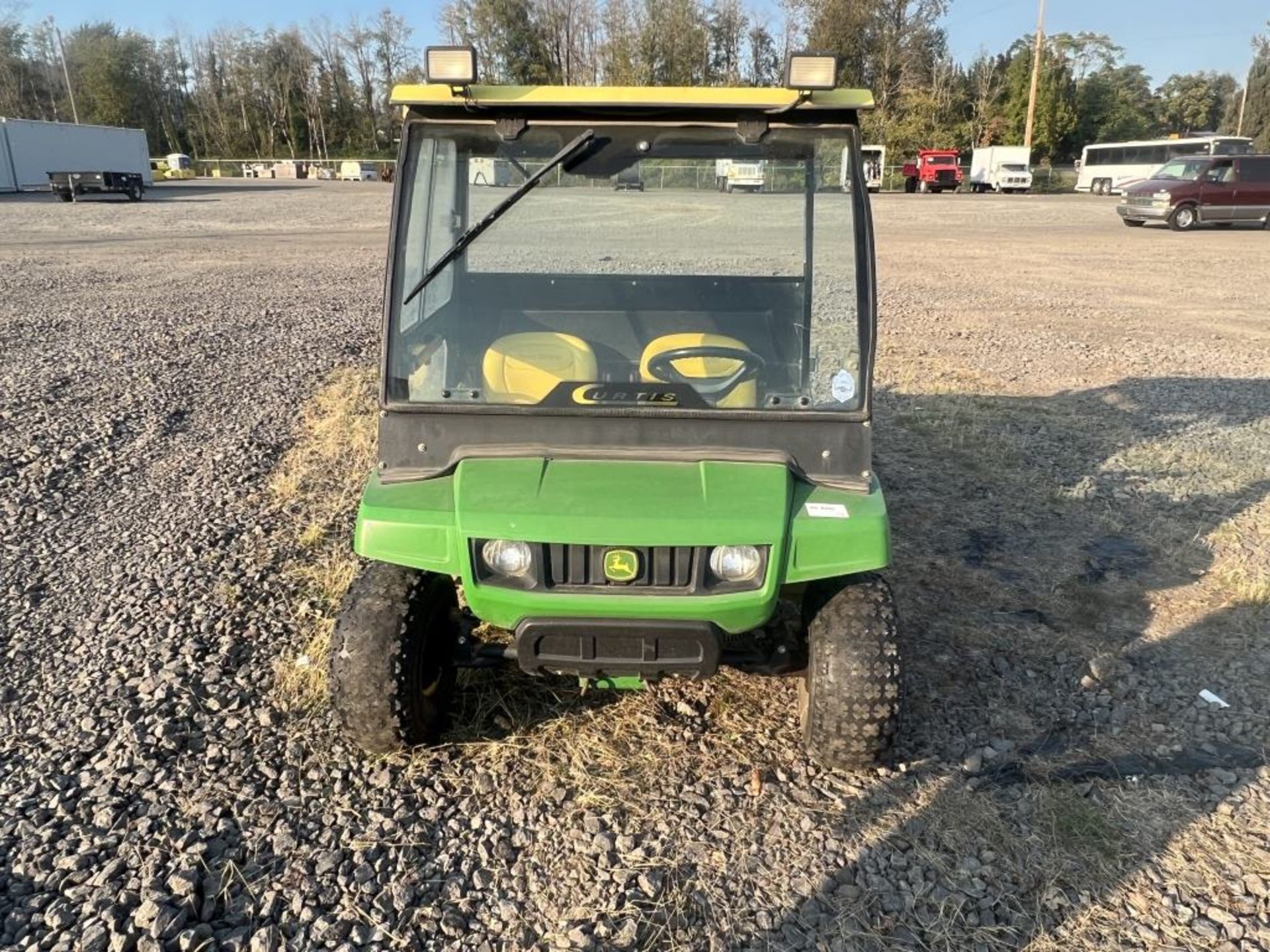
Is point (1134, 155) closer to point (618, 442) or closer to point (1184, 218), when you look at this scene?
point (1184, 218)

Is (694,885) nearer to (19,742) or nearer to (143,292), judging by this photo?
(19,742)

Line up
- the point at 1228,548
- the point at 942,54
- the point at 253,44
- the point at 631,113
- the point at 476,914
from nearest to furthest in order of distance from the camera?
the point at 476,914 < the point at 631,113 < the point at 1228,548 < the point at 942,54 < the point at 253,44

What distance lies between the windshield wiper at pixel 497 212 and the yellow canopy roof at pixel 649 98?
117 mm

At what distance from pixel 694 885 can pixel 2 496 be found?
468 cm

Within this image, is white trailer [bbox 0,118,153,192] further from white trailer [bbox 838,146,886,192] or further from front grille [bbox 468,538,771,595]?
front grille [bbox 468,538,771,595]

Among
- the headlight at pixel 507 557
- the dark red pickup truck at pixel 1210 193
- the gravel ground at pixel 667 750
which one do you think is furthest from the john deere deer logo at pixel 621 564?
the dark red pickup truck at pixel 1210 193

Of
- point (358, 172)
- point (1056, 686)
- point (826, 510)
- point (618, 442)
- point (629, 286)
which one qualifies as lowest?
point (1056, 686)

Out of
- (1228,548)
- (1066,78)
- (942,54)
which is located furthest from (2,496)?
(1066,78)

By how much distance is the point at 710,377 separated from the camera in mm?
3123

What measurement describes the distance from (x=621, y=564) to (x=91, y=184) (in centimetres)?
3565

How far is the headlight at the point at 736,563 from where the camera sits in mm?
2650

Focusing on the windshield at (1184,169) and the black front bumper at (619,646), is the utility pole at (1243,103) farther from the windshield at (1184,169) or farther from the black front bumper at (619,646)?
the black front bumper at (619,646)

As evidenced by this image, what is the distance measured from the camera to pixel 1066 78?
5816 cm

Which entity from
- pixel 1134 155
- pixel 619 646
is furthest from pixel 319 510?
pixel 1134 155
